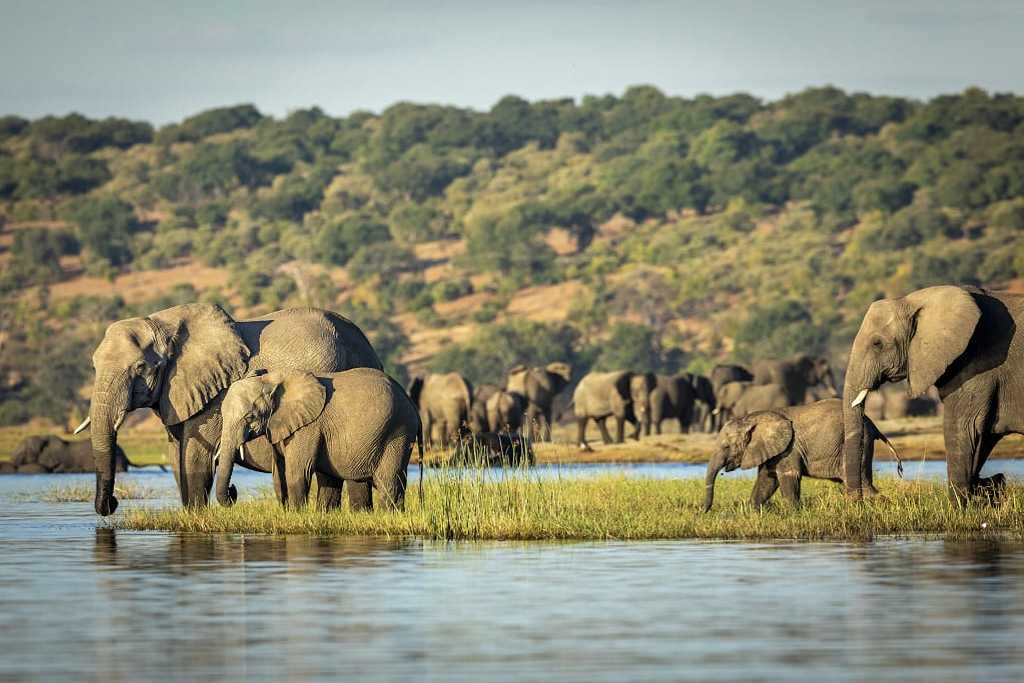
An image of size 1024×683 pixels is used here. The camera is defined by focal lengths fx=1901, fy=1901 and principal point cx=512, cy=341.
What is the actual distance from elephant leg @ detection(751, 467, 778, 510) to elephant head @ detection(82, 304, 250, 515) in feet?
19.9

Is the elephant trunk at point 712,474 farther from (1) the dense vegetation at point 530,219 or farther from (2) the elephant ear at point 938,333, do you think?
(1) the dense vegetation at point 530,219

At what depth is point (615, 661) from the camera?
1105cm

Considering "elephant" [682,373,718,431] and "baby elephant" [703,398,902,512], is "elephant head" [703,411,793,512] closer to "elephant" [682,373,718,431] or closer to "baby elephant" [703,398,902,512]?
"baby elephant" [703,398,902,512]

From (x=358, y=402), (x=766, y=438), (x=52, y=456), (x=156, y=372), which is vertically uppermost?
(x=156, y=372)

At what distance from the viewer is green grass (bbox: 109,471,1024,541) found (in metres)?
18.6

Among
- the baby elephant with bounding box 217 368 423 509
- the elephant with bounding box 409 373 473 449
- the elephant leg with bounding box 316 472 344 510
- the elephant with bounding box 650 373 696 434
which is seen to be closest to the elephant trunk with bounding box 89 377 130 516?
the baby elephant with bounding box 217 368 423 509

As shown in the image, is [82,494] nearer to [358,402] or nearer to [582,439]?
[358,402]

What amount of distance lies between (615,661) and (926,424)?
3578 centimetres

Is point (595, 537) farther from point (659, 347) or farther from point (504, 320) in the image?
point (504, 320)

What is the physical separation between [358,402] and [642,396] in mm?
29737

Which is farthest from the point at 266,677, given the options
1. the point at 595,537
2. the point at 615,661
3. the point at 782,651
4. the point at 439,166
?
the point at 439,166

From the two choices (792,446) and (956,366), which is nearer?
(956,366)

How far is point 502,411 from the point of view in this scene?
44.5m

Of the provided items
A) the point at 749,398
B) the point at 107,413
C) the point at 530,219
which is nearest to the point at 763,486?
the point at 107,413
